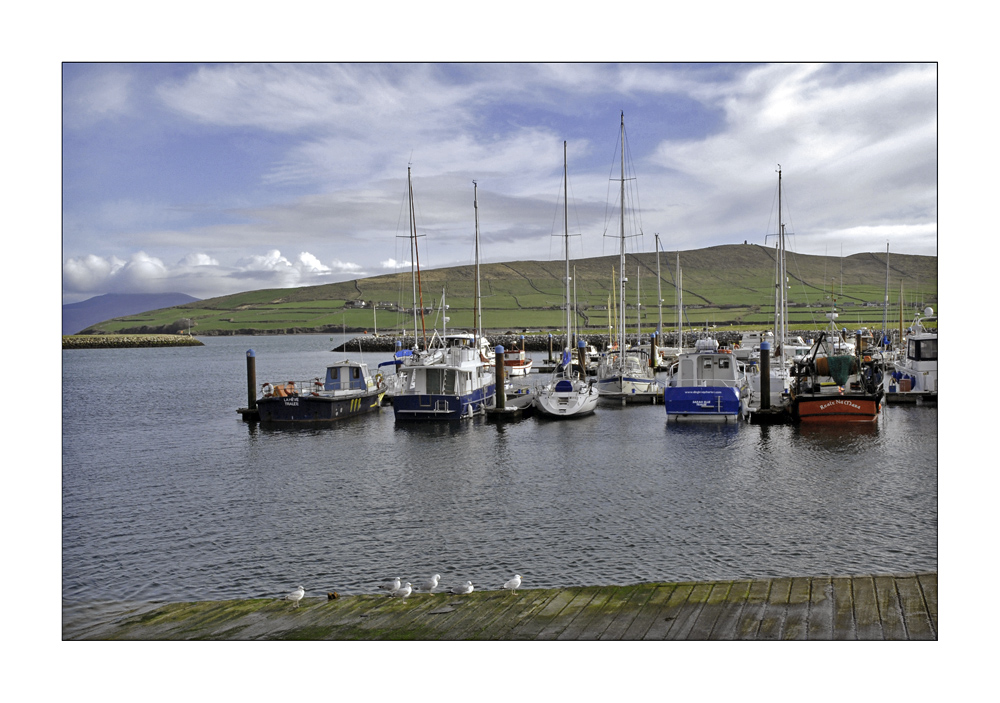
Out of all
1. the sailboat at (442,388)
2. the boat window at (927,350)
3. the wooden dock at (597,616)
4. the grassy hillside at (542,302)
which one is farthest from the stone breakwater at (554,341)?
the wooden dock at (597,616)

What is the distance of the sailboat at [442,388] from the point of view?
3328cm

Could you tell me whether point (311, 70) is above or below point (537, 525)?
above

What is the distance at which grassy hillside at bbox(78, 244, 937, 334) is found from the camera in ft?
414

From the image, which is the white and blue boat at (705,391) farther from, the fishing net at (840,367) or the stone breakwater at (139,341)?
the stone breakwater at (139,341)

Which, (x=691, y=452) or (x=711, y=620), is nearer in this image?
(x=711, y=620)

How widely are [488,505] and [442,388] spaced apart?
1568 centimetres

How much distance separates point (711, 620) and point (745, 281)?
191 metres

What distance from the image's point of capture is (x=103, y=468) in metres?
25.5

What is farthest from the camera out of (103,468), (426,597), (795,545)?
(103,468)

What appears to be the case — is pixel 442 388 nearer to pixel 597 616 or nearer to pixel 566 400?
pixel 566 400

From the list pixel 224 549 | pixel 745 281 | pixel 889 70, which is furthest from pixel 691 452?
pixel 745 281

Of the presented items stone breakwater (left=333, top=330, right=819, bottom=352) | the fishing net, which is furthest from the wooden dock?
stone breakwater (left=333, top=330, right=819, bottom=352)

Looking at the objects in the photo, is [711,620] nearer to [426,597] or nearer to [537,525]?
[426,597]

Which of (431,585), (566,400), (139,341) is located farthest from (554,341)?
(431,585)
